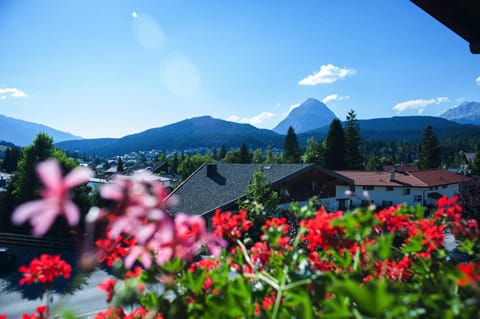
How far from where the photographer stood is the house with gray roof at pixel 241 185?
19469 mm

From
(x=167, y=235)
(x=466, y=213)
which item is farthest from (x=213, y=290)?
(x=466, y=213)

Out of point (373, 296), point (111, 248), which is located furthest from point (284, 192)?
point (373, 296)

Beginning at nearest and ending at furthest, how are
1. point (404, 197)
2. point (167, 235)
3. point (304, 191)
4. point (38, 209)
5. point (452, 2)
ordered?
point (38, 209), point (167, 235), point (452, 2), point (304, 191), point (404, 197)

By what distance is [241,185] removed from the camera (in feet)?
67.8

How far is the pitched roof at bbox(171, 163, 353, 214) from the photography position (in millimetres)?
19531

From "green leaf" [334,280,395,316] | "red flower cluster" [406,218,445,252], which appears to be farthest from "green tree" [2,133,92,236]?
"green leaf" [334,280,395,316]

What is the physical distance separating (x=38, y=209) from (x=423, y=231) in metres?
1.47

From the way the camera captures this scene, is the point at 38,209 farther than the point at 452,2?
No

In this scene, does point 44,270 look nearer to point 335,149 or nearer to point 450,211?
point 450,211

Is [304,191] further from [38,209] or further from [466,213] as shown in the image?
[38,209]

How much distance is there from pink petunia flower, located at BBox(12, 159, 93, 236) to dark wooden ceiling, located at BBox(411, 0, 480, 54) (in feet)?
6.13

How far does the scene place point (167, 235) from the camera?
78 cm

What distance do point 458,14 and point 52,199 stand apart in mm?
2393

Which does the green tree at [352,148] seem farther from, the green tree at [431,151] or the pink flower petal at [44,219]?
the pink flower petal at [44,219]
